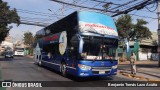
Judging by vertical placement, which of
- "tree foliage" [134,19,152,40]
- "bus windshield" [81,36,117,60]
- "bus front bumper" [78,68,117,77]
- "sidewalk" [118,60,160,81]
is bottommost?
"sidewalk" [118,60,160,81]

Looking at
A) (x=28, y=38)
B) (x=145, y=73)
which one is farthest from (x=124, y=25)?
(x=28, y=38)

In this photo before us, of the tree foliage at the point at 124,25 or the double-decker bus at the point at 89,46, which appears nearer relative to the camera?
the double-decker bus at the point at 89,46

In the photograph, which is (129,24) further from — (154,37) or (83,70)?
(83,70)

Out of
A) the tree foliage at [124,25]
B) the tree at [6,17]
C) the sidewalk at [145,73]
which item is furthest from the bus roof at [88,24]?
the tree foliage at [124,25]

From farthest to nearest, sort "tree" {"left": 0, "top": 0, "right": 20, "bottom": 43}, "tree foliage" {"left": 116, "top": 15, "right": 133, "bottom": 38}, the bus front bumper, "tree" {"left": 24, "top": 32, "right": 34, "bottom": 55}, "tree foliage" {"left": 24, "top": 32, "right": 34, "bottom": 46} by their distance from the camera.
Result: "tree foliage" {"left": 24, "top": 32, "right": 34, "bottom": 46}
"tree" {"left": 24, "top": 32, "right": 34, "bottom": 55}
"tree foliage" {"left": 116, "top": 15, "right": 133, "bottom": 38}
"tree" {"left": 0, "top": 0, "right": 20, "bottom": 43}
the bus front bumper

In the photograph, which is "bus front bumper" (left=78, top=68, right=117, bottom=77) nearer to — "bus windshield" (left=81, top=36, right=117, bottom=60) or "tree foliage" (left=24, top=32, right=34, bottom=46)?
"bus windshield" (left=81, top=36, right=117, bottom=60)

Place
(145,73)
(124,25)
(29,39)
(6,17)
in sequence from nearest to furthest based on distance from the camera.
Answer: (145,73) → (6,17) → (124,25) → (29,39)

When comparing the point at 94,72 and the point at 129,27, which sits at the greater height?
the point at 129,27

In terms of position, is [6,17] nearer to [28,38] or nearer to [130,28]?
[130,28]

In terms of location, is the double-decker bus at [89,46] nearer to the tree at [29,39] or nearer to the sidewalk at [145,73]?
the sidewalk at [145,73]

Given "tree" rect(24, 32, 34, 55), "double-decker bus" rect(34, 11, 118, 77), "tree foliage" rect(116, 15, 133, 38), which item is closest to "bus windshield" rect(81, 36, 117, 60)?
"double-decker bus" rect(34, 11, 118, 77)

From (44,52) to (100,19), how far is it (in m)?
9.21

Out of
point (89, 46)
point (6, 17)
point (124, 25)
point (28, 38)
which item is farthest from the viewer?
point (28, 38)

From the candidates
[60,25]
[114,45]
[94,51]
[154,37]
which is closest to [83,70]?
[94,51]
